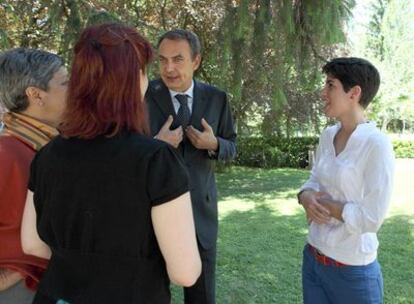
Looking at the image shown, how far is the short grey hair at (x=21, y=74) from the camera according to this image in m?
1.73

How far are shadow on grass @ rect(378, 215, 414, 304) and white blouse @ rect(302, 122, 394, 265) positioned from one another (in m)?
2.29

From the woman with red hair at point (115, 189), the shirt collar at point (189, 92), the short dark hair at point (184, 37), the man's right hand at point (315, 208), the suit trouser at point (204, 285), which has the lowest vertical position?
the suit trouser at point (204, 285)

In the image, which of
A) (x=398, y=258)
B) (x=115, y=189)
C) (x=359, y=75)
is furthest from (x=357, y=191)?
(x=398, y=258)

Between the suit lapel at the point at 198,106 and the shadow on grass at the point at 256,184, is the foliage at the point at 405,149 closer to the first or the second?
the shadow on grass at the point at 256,184

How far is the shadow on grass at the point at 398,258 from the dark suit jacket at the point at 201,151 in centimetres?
228

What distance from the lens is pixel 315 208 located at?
2145 millimetres

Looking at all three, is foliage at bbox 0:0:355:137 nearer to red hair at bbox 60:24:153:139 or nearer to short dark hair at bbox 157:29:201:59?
short dark hair at bbox 157:29:201:59

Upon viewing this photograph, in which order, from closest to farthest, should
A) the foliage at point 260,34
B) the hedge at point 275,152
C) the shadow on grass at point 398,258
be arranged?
the foliage at point 260,34 → the shadow on grass at point 398,258 → the hedge at point 275,152

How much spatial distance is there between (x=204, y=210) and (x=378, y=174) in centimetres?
101


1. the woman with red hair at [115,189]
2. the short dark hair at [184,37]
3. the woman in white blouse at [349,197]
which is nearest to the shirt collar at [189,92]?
the short dark hair at [184,37]

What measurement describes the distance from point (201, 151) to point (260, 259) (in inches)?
119

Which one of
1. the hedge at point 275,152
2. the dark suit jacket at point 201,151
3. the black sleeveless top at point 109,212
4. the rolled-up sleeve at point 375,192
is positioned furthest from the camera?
the hedge at point 275,152

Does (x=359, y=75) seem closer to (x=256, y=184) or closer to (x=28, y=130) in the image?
(x=28, y=130)

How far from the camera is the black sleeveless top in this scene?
1271 millimetres
